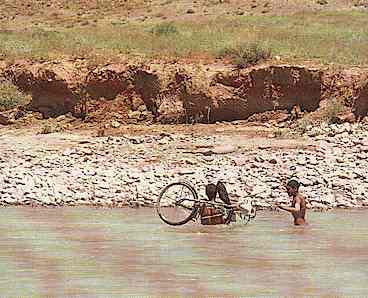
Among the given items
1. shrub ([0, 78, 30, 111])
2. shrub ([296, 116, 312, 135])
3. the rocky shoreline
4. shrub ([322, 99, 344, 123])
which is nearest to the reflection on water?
the rocky shoreline

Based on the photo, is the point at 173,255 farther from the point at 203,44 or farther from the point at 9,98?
the point at 203,44

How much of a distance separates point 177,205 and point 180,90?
8053mm

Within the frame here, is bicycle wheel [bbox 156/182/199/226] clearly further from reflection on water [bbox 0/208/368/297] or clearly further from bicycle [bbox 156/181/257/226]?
reflection on water [bbox 0/208/368/297]

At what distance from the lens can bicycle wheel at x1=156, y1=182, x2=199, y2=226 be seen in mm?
12347

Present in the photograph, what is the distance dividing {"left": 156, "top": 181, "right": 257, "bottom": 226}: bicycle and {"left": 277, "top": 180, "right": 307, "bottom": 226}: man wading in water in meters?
0.58

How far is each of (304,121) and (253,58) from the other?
243 centimetres

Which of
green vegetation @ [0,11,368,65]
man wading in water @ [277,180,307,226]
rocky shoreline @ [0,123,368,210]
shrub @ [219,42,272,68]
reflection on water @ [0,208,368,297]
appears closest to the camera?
reflection on water @ [0,208,368,297]

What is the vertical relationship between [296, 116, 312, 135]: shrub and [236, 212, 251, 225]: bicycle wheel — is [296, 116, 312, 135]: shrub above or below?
above

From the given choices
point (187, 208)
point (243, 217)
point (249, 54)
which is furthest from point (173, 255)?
point (249, 54)

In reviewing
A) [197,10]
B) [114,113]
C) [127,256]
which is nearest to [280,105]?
[114,113]

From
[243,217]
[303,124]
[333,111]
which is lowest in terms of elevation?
[243,217]

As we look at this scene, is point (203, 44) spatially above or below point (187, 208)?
above

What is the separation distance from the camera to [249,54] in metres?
20.8

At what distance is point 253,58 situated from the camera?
20828 millimetres
